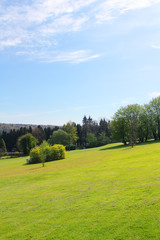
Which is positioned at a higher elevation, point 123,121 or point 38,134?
point 123,121

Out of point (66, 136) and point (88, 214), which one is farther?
point (66, 136)

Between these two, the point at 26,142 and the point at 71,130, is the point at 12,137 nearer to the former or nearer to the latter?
the point at 71,130

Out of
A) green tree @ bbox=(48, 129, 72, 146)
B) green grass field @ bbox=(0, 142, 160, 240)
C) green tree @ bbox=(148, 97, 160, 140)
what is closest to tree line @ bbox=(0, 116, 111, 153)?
green tree @ bbox=(48, 129, 72, 146)

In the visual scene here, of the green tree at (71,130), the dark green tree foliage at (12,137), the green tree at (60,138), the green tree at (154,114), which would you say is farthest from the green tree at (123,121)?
the dark green tree foliage at (12,137)

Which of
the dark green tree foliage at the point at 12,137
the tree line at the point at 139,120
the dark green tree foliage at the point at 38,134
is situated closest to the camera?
the tree line at the point at 139,120

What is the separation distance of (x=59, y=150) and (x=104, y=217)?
38.3 metres

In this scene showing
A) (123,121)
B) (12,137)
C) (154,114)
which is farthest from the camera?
(12,137)

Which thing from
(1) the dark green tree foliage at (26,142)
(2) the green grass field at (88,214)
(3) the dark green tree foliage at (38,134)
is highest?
(3) the dark green tree foliage at (38,134)

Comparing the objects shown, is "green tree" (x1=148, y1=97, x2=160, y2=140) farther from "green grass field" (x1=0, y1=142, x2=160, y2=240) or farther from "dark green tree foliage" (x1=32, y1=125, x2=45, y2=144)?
"dark green tree foliage" (x1=32, y1=125, x2=45, y2=144)

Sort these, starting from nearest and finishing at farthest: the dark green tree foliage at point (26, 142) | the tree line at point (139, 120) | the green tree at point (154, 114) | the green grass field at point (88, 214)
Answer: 1. the green grass field at point (88, 214)
2. the tree line at point (139, 120)
3. the green tree at point (154, 114)
4. the dark green tree foliage at point (26, 142)

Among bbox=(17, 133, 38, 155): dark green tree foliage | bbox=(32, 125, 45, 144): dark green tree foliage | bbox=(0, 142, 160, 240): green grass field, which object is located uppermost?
bbox=(32, 125, 45, 144): dark green tree foliage

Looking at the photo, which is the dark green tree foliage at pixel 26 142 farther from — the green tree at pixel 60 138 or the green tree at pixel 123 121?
the green tree at pixel 123 121

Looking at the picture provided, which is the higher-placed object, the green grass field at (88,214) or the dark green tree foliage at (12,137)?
the dark green tree foliage at (12,137)

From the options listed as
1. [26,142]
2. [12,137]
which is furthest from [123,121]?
[12,137]
